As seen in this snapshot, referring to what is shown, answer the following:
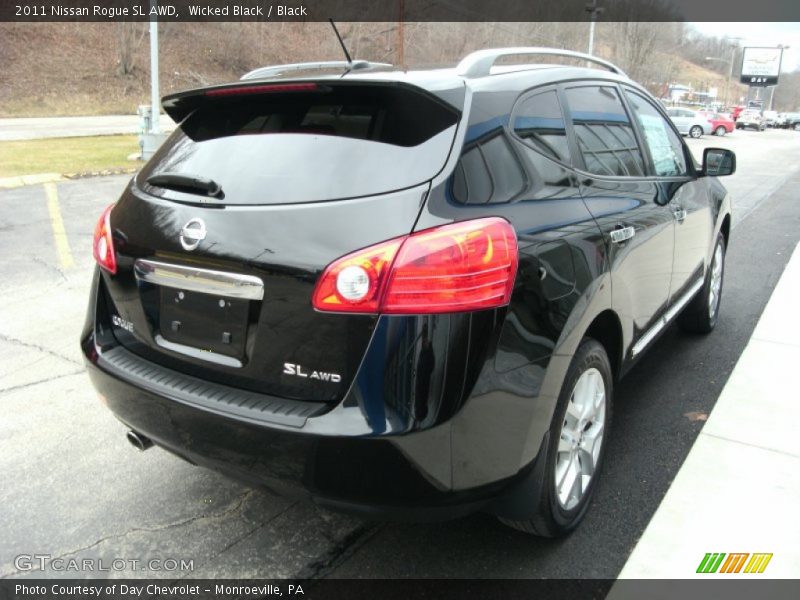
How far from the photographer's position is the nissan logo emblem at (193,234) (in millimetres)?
2137

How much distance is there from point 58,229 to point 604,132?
6785mm

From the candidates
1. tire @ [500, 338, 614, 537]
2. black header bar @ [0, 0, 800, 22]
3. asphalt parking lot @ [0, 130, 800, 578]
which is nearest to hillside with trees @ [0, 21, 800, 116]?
black header bar @ [0, 0, 800, 22]

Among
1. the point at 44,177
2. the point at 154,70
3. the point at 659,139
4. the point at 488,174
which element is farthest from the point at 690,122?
the point at 488,174

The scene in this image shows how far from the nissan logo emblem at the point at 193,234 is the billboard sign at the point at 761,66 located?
313ft

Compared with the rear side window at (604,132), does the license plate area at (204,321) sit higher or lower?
lower

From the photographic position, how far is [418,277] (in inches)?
73.8

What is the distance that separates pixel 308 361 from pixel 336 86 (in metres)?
0.91

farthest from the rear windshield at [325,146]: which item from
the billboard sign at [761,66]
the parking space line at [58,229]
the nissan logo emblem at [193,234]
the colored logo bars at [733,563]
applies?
the billboard sign at [761,66]

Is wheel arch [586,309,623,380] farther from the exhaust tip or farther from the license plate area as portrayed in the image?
the exhaust tip

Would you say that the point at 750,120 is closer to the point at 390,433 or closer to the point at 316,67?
the point at 316,67

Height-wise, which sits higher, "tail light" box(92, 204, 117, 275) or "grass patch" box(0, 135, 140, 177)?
"tail light" box(92, 204, 117, 275)

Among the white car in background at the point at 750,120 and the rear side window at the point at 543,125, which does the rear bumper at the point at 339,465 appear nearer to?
the rear side window at the point at 543,125

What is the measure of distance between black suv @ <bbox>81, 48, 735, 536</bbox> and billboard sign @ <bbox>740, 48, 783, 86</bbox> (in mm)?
94836
